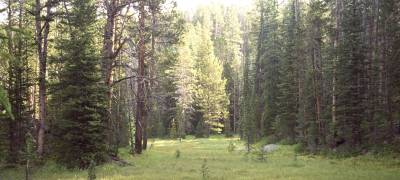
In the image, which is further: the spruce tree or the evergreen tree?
the evergreen tree

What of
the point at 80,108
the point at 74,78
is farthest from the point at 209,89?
the point at 80,108

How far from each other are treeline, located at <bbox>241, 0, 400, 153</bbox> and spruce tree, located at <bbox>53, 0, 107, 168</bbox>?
14.9 metres

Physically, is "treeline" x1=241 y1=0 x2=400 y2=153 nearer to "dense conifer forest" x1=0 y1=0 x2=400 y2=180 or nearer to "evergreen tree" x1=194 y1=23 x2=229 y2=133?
"dense conifer forest" x1=0 y1=0 x2=400 y2=180

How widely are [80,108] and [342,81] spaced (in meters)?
17.4

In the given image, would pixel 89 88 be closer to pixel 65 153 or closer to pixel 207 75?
pixel 65 153

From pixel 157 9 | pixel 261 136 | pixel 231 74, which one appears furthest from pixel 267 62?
pixel 231 74

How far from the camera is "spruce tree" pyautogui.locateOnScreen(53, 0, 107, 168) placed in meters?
21.1

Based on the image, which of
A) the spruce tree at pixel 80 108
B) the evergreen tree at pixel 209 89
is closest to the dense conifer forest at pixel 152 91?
the spruce tree at pixel 80 108

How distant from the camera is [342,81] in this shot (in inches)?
1163

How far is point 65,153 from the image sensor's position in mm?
21406

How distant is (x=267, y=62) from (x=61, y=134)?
34.7 m

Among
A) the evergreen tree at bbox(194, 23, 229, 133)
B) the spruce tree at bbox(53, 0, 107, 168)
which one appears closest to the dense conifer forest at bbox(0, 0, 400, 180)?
the spruce tree at bbox(53, 0, 107, 168)

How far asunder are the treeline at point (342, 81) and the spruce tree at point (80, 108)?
14.9m

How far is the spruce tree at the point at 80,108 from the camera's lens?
69.3 ft
